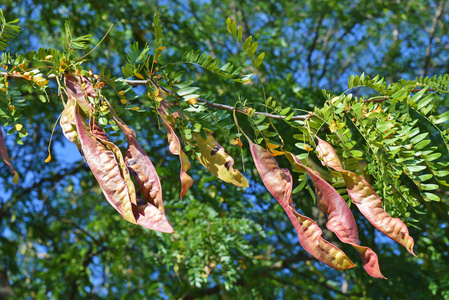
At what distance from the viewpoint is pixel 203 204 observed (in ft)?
7.39

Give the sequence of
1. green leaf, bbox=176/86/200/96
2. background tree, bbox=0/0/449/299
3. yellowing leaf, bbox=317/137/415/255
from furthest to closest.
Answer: background tree, bbox=0/0/449/299
green leaf, bbox=176/86/200/96
yellowing leaf, bbox=317/137/415/255

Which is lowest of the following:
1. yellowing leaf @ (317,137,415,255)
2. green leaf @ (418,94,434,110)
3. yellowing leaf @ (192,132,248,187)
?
yellowing leaf @ (317,137,415,255)

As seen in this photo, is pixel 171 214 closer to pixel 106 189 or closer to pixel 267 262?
pixel 267 262

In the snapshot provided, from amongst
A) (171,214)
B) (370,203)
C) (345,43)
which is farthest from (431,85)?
(345,43)

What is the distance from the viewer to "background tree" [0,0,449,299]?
7.22 feet

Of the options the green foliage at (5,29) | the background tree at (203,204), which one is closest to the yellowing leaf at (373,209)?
the background tree at (203,204)

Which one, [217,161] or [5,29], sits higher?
[5,29]

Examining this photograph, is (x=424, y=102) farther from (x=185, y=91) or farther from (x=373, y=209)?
(x=185, y=91)

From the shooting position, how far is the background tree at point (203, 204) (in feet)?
7.22

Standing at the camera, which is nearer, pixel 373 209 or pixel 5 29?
pixel 373 209

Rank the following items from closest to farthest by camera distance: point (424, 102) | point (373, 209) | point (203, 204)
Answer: point (373, 209) → point (424, 102) → point (203, 204)

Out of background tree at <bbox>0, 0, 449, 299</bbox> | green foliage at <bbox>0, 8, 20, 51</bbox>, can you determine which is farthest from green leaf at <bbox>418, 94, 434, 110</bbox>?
green foliage at <bbox>0, 8, 20, 51</bbox>

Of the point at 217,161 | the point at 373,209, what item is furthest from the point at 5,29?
the point at 373,209

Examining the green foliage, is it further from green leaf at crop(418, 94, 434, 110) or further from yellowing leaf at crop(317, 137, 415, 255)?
green leaf at crop(418, 94, 434, 110)
